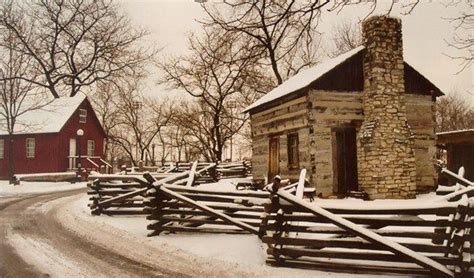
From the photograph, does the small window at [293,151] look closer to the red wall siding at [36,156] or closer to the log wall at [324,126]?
the log wall at [324,126]

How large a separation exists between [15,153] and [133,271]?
90.4 feet

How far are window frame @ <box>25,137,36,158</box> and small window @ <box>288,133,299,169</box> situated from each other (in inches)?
822

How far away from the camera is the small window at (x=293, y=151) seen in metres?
15.0

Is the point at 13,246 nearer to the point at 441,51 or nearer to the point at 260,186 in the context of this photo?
the point at 441,51

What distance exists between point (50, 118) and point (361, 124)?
23.1 metres

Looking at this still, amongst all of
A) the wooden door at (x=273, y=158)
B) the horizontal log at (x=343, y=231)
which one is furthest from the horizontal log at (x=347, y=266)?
the wooden door at (x=273, y=158)

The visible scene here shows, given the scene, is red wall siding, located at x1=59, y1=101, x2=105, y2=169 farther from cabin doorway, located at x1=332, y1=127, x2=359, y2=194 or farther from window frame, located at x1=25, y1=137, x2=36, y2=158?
cabin doorway, located at x1=332, y1=127, x2=359, y2=194

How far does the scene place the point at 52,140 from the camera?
28.5 metres

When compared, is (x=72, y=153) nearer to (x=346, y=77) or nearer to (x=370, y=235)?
(x=346, y=77)

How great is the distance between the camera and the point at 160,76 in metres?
32.6

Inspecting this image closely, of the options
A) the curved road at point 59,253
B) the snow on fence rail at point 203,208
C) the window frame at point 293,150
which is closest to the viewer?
the curved road at point 59,253

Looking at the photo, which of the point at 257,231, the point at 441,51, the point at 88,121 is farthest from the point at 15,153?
the point at 441,51

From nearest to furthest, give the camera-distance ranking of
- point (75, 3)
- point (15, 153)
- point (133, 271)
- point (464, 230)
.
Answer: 1. point (464, 230)
2. point (133, 271)
3. point (15, 153)
4. point (75, 3)

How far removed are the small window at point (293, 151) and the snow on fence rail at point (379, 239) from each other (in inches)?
337
